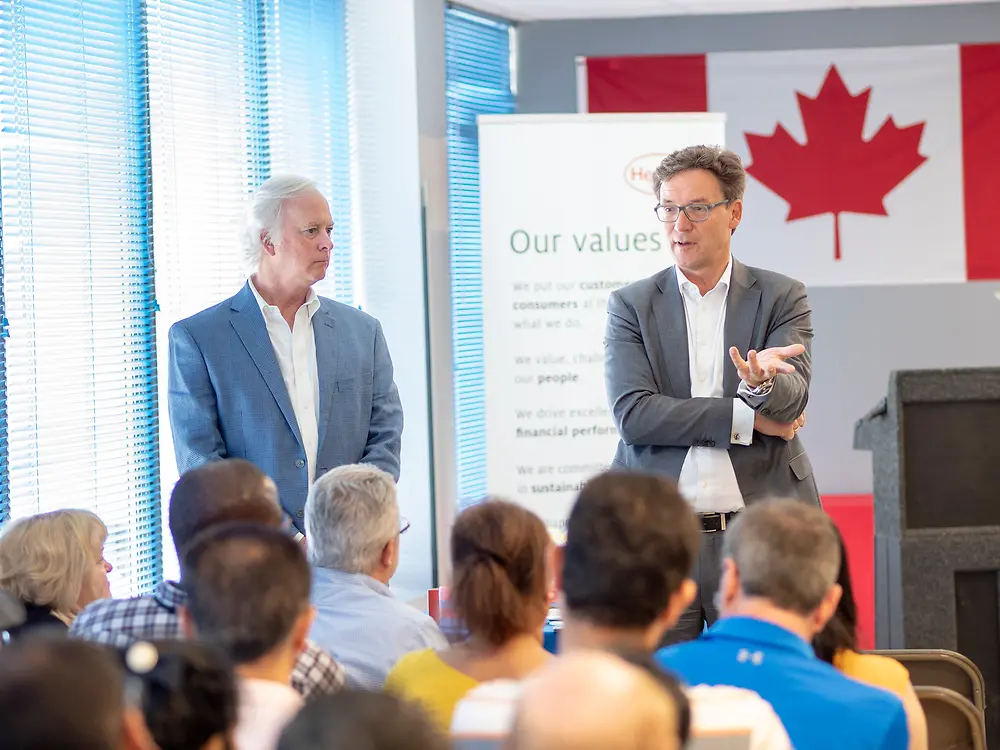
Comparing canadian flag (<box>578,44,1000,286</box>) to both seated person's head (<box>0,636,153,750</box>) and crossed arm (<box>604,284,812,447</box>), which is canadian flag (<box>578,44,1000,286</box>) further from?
seated person's head (<box>0,636,153,750</box>)

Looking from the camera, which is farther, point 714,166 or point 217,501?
point 714,166

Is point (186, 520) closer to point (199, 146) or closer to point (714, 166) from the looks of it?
point (714, 166)

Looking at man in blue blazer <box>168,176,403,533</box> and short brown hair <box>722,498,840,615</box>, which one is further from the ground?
man in blue blazer <box>168,176,403,533</box>

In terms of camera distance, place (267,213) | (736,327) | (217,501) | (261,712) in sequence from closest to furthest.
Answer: (261,712) < (217,501) < (736,327) < (267,213)

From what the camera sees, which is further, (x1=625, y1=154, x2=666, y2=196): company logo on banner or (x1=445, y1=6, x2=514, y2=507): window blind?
(x1=445, y1=6, x2=514, y2=507): window blind

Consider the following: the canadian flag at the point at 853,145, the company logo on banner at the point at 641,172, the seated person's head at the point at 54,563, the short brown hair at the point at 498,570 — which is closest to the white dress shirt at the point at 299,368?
the seated person's head at the point at 54,563

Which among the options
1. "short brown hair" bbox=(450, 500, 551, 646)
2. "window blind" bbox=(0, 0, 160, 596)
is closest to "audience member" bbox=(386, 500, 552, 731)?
"short brown hair" bbox=(450, 500, 551, 646)

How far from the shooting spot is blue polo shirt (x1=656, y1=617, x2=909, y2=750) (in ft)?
5.22

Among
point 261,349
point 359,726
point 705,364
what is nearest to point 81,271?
point 261,349

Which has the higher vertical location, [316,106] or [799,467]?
[316,106]

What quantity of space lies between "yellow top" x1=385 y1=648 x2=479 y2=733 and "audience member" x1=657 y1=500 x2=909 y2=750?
0.30 metres

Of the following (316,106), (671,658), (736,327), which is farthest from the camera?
(316,106)

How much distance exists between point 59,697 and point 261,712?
0.52 meters

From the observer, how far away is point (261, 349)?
10.9 feet
